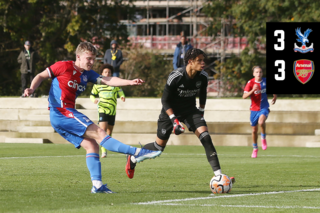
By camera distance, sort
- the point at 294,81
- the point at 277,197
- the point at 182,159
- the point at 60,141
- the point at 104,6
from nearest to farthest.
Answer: the point at 277,197
the point at 182,159
the point at 60,141
the point at 294,81
the point at 104,6

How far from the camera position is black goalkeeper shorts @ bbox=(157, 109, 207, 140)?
340 inches

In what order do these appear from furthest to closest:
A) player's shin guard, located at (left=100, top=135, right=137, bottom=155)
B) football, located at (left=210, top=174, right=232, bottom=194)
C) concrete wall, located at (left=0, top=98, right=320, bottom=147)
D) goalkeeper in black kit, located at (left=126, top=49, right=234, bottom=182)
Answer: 1. concrete wall, located at (left=0, top=98, right=320, bottom=147)
2. goalkeeper in black kit, located at (left=126, top=49, right=234, bottom=182)
3. football, located at (left=210, top=174, right=232, bottom=194)
4. player's shin guard, located at (left=100, top=135, right=137, bottom=155)

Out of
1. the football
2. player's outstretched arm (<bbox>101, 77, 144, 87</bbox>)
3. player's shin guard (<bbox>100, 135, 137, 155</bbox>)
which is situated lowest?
the football

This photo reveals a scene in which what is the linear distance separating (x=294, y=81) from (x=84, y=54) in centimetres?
2477

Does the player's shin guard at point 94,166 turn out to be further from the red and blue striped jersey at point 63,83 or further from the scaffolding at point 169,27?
the scaffolding at point 169,27

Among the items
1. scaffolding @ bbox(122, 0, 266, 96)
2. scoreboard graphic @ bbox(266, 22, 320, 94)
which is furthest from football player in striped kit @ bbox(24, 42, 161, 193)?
scaffolding @ bbox(122, 0, 266, 96)

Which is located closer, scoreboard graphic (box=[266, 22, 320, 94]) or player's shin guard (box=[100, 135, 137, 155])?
player's shin guard (box=[100, 135, 137, 155])

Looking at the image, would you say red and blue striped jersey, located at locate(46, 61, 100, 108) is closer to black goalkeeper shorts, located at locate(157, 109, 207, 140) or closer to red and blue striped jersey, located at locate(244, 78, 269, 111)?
black goalkeeper shorts, located at locate(157, 109, 207, 140)

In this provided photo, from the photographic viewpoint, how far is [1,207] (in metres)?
6.21

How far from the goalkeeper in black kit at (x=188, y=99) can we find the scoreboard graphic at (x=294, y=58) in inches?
824

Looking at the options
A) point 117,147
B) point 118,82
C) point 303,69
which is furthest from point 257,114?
point 303,69

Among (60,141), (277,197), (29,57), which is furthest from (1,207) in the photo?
(29,57)

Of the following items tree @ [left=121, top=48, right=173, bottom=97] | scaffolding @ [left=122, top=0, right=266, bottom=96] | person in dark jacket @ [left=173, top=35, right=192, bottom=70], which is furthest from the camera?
scaffolding @ [left=122, top=0, right=266, bottom=96]

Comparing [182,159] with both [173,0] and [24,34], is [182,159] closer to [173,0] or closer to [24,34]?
[24,34]
